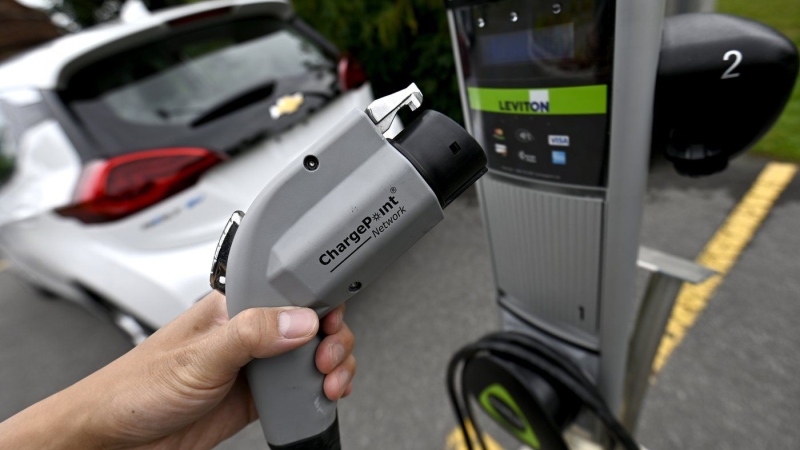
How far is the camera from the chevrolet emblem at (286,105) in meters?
2.22

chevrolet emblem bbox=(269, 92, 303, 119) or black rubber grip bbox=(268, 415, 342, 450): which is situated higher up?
black rubber grip bbox=(268, 415, 342, 450)

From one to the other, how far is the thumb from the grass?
1640 millimetres

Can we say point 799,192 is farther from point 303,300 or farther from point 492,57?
point 303,300

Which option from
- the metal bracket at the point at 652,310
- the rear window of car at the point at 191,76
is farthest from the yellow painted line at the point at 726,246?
the rear window of car at the point at 191,76

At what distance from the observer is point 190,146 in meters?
1.99

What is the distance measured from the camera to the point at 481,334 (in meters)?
2.51

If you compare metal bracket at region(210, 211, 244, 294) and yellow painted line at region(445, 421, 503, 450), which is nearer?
metal bracket at region(210, 211, 244, 294)

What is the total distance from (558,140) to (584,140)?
55mm

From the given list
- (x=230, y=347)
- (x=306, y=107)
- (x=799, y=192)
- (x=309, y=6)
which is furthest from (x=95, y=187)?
(x=799, y=192)

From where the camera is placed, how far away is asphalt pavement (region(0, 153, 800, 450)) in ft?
6.16

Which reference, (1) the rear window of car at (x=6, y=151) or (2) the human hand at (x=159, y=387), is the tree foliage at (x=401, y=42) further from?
(2) the human hand at (x=159, y=387)

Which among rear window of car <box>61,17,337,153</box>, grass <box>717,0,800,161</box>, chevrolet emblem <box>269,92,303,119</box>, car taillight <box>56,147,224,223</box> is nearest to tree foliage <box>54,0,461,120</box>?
rear window of car <box>61,17,337,153</box>

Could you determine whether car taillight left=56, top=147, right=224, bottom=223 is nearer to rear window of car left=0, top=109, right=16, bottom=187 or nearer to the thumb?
rear window of car left=0, top=109, right=16, bottom=187

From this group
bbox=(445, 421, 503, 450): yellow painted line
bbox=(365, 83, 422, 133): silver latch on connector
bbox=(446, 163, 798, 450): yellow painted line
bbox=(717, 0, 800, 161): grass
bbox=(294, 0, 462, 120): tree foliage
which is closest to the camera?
bbox=(365, 83, 422, 133): silver latch on connector
